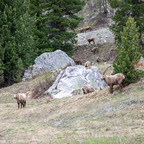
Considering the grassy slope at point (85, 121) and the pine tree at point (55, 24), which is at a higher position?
the pine tree at point (55, 24)

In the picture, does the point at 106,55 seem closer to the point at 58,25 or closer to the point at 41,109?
the point at 58,25

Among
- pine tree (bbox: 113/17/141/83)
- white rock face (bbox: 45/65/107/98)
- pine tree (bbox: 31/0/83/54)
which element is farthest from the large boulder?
pine tree (bbox: 113/17/141/83)

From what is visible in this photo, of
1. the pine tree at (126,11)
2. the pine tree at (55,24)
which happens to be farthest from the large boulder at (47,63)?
the pine tree at (126,11)

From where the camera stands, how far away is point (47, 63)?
2678 centimetres

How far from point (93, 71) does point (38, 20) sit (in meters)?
12.7

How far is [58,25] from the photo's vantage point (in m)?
30.6

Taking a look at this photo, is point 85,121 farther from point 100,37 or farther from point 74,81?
point 100,37

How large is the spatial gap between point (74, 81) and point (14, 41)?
9.24 m

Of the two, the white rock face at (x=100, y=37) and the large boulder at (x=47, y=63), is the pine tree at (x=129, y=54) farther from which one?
the white rock face at (x=100, y=37)

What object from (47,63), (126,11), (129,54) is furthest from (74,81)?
(126,11)

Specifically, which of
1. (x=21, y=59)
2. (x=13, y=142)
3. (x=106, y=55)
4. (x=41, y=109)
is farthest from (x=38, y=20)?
(x=13, y=142)

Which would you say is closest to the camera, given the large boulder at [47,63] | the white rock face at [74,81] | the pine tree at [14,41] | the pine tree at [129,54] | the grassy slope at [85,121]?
the grassy slope at [85,121]

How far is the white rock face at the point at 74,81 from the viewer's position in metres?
18.8

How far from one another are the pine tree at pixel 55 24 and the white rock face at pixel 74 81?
356 inches
